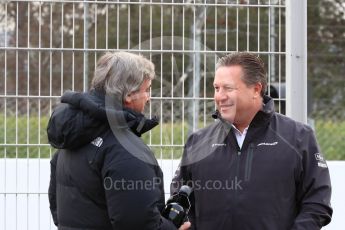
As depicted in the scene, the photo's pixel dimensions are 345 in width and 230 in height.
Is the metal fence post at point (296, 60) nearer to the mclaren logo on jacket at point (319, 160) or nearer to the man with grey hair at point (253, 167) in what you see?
the man with grey hair at point (253, 167)

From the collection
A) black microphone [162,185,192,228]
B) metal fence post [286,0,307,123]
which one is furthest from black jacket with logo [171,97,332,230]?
metal fence post [286,0,307,123]

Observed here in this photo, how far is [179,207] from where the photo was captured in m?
3.36

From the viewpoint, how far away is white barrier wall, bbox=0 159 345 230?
4906 millimetres

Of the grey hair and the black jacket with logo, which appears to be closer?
the black jacket with logo

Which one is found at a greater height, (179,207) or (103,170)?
(103,170)

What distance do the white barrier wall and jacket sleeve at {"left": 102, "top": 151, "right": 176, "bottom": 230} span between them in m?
1.73

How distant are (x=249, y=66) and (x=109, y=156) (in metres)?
0.91

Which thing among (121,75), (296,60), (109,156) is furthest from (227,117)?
→ (296,60)

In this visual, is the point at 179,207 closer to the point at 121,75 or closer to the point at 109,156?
the point at 109,156

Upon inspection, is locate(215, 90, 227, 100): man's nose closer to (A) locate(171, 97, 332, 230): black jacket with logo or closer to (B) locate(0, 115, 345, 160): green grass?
(A) locate(171, 97, 332, 230): black jacket with logo

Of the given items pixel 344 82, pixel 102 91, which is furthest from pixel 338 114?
pixel 102 91

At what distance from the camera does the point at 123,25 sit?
4.76 meters

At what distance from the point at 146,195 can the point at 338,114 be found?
16.5 ft

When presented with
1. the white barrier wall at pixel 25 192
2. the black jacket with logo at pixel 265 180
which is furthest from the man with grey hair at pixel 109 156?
the white barrier wall at pixel 25 192
